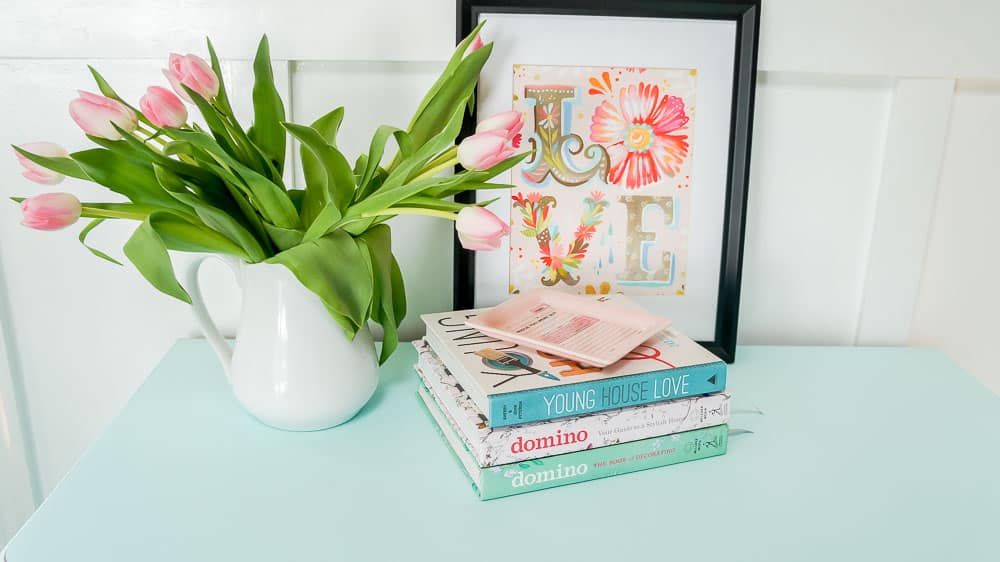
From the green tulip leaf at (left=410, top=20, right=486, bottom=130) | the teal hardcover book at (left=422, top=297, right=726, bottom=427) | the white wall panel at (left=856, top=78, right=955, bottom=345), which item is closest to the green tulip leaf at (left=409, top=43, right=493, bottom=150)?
the green tulip leaf at (left=410, top=20, right=486, bottom=130)

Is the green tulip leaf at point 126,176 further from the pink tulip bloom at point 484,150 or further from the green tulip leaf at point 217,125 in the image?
the pink tulip bloom at point 484,150

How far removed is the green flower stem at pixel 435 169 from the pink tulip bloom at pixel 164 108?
212 mm

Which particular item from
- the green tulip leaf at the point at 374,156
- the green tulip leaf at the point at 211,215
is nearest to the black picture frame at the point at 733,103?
the green tulip leaf at the point at 374,156

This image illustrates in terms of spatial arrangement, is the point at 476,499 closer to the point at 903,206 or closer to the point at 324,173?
the point at 324,173

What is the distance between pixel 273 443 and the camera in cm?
70

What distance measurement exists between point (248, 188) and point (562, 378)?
0.32 metres

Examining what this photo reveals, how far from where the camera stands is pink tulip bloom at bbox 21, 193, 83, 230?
0.59 m

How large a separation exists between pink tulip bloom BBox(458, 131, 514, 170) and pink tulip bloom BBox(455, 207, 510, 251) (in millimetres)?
39

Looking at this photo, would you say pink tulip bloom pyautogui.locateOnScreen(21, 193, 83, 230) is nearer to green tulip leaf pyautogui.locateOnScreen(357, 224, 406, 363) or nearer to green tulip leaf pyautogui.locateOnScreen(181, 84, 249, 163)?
green tulip leaf pyautogui.locateOnScreen(181, 84, 249, 163)

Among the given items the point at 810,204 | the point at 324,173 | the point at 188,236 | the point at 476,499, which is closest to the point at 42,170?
the point at 188,236

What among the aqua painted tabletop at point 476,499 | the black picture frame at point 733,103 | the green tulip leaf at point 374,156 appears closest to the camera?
the aqua painted tabletop at point 476,499

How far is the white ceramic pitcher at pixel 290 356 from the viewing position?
0.68 meters

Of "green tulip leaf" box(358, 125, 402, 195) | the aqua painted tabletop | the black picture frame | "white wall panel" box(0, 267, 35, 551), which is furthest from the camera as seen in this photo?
"white wall panel" box(0, 267, 35, 551)

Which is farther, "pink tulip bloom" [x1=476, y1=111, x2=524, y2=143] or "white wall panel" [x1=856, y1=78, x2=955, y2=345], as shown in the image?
"white wall panel" [x1=856, y1=78, x2=955, y2=345]
